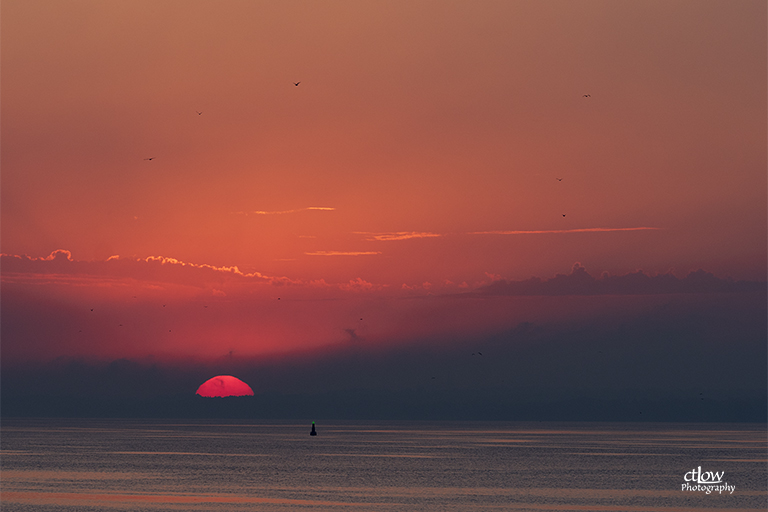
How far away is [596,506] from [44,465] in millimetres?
83127

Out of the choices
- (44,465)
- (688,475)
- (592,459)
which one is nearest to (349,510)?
(688,475)

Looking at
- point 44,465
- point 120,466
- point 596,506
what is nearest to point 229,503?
point 596,506

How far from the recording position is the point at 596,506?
240 ft

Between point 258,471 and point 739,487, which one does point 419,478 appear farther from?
point 739,487

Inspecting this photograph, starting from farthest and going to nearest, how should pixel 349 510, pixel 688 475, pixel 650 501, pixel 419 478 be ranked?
pixel 688 475 < pixel 419 478 < pixel 650 501 < pixel 349 510

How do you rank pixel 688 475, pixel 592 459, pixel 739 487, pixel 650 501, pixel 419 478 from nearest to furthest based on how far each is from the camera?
pixel 650 501 → pixel 739 487 → pixel 419 478 → pixel 688 475 → pixel 592 459

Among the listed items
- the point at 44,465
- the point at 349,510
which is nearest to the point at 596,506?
the point at 349,510

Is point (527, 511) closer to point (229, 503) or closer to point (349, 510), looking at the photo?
point (349, 510)

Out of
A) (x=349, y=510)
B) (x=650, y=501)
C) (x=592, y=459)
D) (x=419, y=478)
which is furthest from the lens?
(x=592, y=459)

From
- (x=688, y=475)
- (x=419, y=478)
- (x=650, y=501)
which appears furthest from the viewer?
(x=688, y=475)

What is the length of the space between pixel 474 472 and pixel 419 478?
1397 centimetres

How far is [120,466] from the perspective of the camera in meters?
120

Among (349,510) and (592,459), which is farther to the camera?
(592,459)

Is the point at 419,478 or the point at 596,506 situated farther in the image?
the point at 419,478
